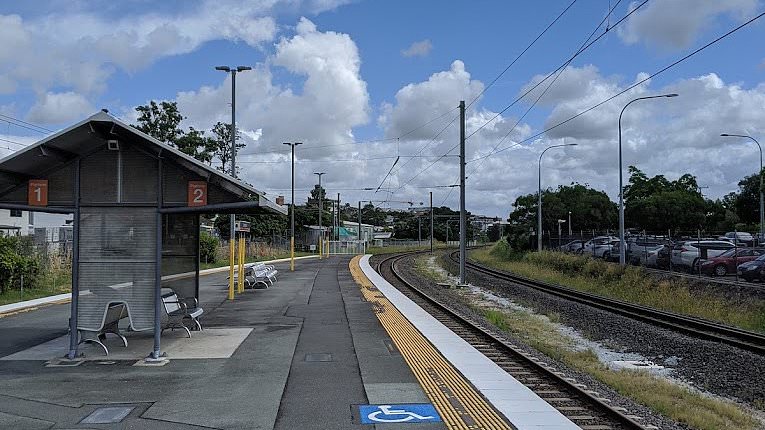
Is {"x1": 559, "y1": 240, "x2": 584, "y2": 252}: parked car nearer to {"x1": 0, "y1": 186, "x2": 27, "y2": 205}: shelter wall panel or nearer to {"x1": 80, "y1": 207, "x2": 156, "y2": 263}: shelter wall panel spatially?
{"x1": 80, "y1": 207, "x2": 156, "y2": 263}: shelter wall panel

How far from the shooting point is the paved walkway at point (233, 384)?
7.94m

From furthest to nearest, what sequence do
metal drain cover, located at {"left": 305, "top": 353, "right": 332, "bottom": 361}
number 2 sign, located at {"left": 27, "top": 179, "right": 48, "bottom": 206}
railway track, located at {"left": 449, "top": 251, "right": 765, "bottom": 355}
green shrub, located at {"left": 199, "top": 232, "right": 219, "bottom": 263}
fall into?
green shrub, located at {"left": 199, "top": 232, "right": 219, "bottom": 263}, railway track, located at {"left": 449, "top": 251, "right": 765, "bottom": 355}, number 2 sign, located at {"left": 27, "top": 179, "right": 48, "bottom": 206}, metal drain cover, located at {"left": 305, "top": 353, "right": 332, "bottom": 361}

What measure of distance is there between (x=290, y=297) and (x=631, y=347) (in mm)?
11171

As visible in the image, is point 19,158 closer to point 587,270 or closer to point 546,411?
point 546,411

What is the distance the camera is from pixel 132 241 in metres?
12.1

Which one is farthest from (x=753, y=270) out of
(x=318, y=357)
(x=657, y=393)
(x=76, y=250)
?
(x=76, y=250)

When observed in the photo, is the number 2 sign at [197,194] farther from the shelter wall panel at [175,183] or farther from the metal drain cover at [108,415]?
the metal drain cover at [108,415]

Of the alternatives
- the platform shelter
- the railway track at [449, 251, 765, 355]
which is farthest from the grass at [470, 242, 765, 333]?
the platform shelter

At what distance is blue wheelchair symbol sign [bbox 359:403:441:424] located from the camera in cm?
789

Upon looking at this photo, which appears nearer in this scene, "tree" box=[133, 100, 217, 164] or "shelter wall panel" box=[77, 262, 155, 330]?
"shelter wall panel" box=[77, 262, 155, 330]

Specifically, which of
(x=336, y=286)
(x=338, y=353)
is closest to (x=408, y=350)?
(x=338, y=353)

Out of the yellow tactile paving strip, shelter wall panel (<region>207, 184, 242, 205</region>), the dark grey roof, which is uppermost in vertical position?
the dark grey roof

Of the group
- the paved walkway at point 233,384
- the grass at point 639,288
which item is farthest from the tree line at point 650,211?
the paved walkway at point 233,384

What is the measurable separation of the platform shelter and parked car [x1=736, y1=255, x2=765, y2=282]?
73.3 ft
